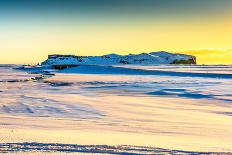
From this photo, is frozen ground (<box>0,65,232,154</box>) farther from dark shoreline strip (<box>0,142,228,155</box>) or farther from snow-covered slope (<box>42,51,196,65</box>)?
snow-covered slope (<box>42,51,196,65</box>)

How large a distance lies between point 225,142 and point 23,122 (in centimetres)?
445

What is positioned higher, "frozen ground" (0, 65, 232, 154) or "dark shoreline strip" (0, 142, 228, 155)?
"dark shoreline strip" (0, 142, 228, 155)

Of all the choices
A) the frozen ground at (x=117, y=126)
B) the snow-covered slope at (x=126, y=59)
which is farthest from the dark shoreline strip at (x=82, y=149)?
the snow-covered slope at (x=126, y=59)

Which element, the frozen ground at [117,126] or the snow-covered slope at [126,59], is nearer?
the frozen ground at [117,126]

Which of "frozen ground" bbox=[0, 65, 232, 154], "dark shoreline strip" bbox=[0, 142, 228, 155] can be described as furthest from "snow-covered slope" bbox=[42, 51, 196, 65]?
"dark shoreline strip" bbox=[0, 142, 228, 155]

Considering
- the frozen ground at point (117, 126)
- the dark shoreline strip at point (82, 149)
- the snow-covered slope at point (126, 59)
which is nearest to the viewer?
the dark shoreline strip at point (82, 149)

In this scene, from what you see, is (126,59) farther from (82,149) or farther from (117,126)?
(82,149)

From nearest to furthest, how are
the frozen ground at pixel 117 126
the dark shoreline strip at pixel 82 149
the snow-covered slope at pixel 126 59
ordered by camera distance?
the dark shoreline strip at pixel 82 149 < the frozen ground at pixel 117 126 < the snow-covered slope at pixel 126 59

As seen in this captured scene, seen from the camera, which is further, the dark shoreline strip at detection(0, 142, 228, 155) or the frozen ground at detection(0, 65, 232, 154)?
the frozen ground at detection(0, 65, 232, 154)

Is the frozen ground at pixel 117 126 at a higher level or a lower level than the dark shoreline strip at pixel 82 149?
lower

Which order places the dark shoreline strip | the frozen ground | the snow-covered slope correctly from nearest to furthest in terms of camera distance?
the dark shoreline strip, the frozen ground, the snow-covered slope

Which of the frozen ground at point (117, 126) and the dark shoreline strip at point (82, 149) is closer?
the dark shoreline strip at point (82, 149)

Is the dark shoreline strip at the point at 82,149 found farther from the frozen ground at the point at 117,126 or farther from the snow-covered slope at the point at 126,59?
the snow-covered slope at the point at 126,59

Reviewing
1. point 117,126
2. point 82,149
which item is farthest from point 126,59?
point 82,149
